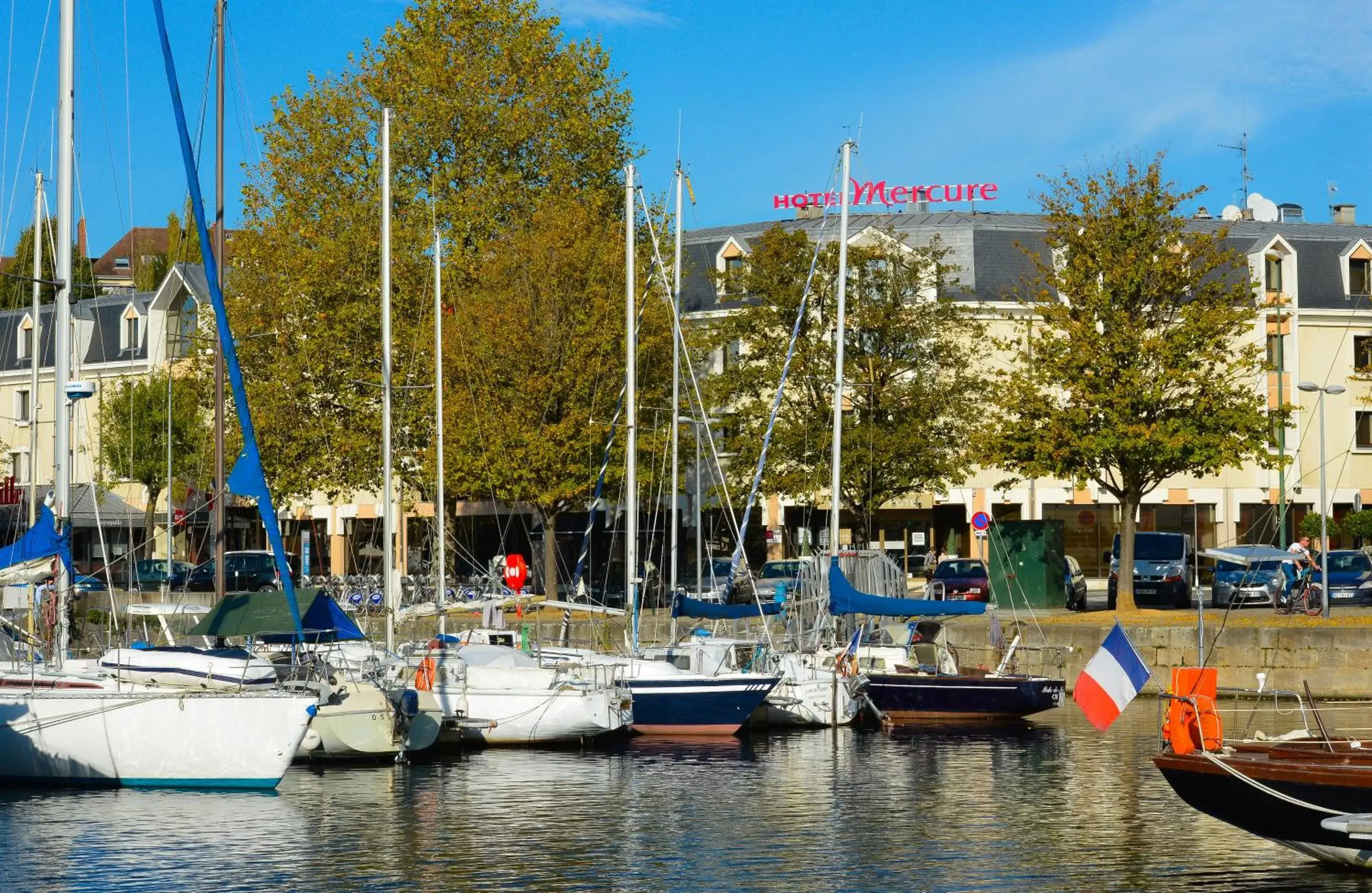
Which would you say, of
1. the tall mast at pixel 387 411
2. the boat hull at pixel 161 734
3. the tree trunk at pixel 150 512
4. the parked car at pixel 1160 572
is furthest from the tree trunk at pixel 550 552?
the boat hull at pixel 161 734

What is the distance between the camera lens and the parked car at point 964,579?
5003 cm

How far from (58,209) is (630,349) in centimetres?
1162

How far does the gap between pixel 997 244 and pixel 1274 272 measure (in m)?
10.9

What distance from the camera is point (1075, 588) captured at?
4881 centimetres

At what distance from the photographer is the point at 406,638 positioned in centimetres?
4256

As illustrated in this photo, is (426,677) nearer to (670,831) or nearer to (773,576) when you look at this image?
(670,831)

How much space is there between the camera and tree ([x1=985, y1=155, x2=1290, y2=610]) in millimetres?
41312

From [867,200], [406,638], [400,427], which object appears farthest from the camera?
[867,200]

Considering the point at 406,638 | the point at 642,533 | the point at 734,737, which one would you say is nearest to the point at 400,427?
the point at 642,533

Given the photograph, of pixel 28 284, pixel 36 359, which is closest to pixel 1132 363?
pixel 36 359

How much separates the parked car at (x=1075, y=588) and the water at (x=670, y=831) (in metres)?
18.4

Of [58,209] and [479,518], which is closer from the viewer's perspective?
[58,209]

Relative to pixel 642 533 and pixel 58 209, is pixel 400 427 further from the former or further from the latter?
pixel 58 209

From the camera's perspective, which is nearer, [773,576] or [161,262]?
[773,576]
